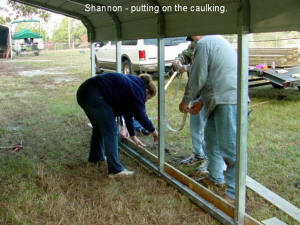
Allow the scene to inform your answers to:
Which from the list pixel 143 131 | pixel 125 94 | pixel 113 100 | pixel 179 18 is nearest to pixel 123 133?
pixel 143 131

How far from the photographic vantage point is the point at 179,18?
12.0 ft

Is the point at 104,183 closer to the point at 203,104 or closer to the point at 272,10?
the point at 203,104

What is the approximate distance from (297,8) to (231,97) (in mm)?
1250

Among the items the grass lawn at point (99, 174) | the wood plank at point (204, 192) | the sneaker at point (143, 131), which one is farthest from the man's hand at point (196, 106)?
the sneaker at point (143, 131)

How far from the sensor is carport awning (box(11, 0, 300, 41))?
2.50 m

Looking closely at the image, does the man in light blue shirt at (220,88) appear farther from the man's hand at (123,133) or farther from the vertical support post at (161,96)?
the man's hand at (123,133)

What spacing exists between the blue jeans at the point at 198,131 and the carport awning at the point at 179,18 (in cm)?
117

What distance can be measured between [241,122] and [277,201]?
103 cm

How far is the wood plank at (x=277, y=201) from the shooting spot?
10.3 feet

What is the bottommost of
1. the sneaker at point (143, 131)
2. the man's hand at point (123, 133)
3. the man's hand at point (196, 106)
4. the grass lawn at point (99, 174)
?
the grass lawn at point (99, 174)

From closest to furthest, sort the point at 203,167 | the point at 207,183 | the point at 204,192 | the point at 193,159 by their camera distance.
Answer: the point at 204,192
the point at 207,183
the point at 203,167
the point at 193,159

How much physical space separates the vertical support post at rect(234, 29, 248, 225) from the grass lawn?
370mm

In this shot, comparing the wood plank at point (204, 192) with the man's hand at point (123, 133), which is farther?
the man's hand at point (123, 133)

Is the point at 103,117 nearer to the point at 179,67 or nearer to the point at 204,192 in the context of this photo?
the point at 179,67
